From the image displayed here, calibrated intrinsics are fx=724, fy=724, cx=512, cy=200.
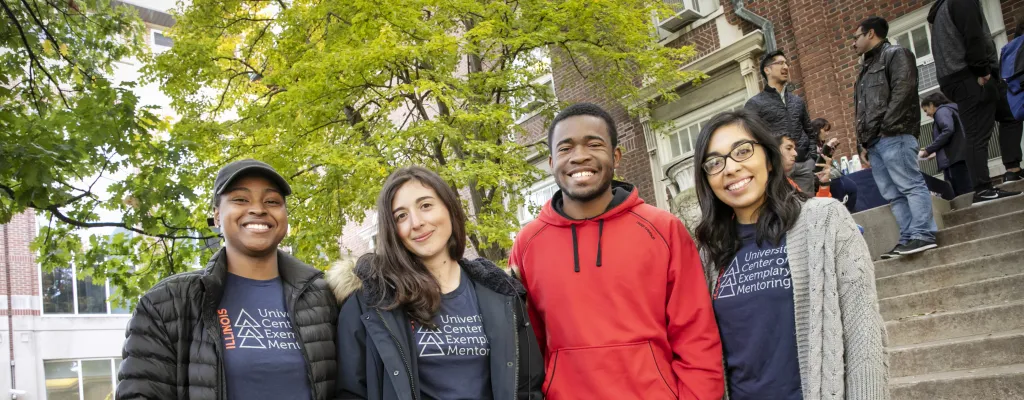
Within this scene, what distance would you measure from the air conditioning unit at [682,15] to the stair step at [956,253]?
819cm

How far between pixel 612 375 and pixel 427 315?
795mm

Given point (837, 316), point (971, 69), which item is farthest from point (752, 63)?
point (837, 316)

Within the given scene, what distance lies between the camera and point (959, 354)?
194 inches

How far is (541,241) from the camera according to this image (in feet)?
11.3

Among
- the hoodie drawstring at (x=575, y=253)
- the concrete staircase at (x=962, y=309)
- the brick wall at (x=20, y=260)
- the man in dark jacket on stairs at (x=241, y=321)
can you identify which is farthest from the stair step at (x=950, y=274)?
the brick wall at (x=20, y=260)

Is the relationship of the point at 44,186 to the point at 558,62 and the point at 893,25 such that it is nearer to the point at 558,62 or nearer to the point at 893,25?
the point at 558,62

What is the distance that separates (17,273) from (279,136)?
17.0 metres

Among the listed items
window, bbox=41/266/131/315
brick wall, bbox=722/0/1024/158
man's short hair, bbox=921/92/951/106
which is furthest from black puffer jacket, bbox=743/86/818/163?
window, bbox=41/266/131/315

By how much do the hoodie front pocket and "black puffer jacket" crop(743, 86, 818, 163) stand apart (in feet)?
13.0

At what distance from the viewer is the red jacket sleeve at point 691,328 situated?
289 cm

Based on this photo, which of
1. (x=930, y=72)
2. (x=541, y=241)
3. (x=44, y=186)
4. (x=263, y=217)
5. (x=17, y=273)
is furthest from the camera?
(x=17, y=273)

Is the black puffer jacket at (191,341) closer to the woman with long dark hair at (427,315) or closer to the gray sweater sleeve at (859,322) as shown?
the woman with long dark hair at (427,315)

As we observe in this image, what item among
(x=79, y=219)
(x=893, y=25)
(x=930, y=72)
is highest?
(x=893, y=25)

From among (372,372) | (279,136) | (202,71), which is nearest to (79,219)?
(279,136)
